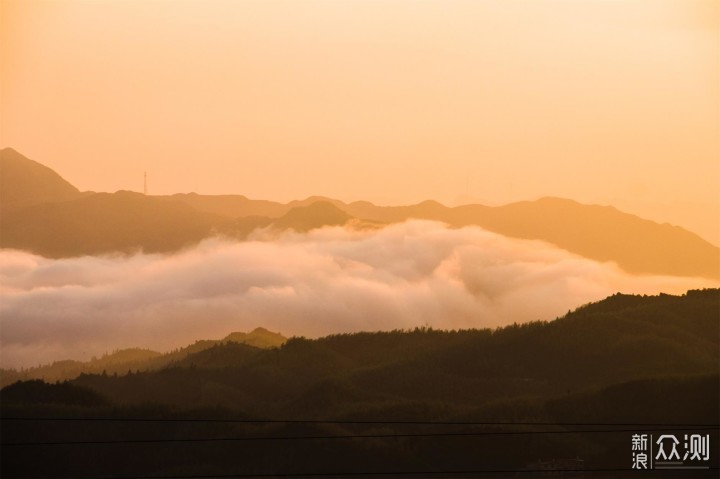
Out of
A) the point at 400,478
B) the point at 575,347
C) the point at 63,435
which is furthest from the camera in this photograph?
the point at 575,347

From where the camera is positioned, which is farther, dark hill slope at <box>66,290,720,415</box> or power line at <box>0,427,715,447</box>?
dark hill slope at <box>66,290,720,415</box>

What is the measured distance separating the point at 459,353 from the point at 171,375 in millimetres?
53503

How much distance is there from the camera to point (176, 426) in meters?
167

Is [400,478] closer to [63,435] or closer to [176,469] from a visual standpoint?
[176,469]

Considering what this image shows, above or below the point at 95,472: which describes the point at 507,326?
above

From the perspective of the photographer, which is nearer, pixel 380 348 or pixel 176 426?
pixel 176 426

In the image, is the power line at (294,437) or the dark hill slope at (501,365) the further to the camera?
the dark hill slope at (501,365)

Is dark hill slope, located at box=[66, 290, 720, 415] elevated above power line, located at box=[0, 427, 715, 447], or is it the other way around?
dark hill slope, located at box=[66, 290, 720, 415]

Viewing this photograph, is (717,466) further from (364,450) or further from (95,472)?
(95,472)

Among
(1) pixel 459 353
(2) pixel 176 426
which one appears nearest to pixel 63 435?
(2) pixel 176 426

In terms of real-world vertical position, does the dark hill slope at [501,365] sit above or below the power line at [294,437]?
above

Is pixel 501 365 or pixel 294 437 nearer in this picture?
pixel 294 437

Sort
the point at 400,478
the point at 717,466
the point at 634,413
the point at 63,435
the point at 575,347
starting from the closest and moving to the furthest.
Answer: the point at 717,466
the point at 400,478
the point at 634,413
the point at 63,435
the point at 575,347

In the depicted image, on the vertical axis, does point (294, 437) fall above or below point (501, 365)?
below
